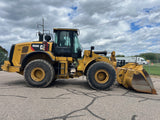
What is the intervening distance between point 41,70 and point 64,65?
1.03 m

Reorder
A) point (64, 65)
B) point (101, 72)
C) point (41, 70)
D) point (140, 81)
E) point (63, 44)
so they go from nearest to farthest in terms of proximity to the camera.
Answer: point (140, 81) < point (101, 72) < point (41, 70) < point (64, 65) < point (63, 44)

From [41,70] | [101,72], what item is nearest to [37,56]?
[41,70]

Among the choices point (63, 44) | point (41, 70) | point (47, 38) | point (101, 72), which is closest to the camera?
point (101, 72)

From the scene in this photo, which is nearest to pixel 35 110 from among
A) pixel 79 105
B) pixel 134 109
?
pixel 79 105

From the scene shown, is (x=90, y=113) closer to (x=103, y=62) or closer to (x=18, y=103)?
(x=18, y=103)

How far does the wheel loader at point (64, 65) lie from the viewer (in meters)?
5.20

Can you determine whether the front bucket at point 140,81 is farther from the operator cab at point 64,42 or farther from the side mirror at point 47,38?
the side mirror at point 47,38

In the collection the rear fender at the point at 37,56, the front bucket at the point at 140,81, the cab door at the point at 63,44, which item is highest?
the cab door at the point at 63,44

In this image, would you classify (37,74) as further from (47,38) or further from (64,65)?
(47,38)

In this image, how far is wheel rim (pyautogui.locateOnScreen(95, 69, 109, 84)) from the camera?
17.2ft

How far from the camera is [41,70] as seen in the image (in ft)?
18.0

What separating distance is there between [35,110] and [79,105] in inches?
44.1

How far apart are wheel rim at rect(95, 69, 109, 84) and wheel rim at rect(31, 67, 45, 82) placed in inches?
93.0

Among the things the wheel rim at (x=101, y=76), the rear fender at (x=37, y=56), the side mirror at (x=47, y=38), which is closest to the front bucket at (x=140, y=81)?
the wheel rim at (x=101, y=76)
